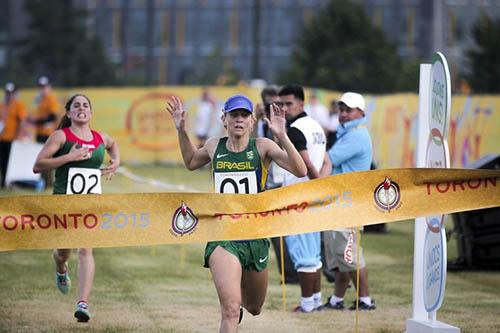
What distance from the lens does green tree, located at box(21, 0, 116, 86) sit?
72.4m

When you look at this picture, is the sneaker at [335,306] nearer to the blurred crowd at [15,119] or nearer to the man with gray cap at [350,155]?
the man with gray cap at [350,155]

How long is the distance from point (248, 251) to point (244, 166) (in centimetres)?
59

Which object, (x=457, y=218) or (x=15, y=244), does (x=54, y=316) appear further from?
(x=457, y=218)

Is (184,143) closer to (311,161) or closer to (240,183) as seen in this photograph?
(240,183)

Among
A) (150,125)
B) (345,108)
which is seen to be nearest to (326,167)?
(345,108)

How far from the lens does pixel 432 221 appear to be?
9305mm

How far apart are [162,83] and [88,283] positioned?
3264 inches

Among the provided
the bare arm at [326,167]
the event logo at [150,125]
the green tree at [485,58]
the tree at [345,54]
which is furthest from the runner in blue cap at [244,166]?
the tree at [345,54]

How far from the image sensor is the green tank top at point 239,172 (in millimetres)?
8656

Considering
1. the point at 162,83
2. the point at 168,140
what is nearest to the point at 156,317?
the point at 168,140

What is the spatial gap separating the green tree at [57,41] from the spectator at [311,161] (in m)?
60.1

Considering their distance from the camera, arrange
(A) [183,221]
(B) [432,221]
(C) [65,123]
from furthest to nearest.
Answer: (C) [65,123], (B) [432,221], (A) [183,221]

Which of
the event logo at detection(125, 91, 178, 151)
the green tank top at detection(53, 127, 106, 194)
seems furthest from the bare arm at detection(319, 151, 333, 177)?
the event logo at detection(125, 91, 178, 151)

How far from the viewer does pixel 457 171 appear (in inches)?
343
